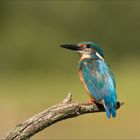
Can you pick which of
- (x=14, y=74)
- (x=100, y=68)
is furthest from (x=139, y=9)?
(x=100, y=68)

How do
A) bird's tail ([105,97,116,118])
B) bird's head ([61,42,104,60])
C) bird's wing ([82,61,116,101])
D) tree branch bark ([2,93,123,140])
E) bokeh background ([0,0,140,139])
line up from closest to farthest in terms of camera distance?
tree branch bark ([2,93,123,140]), bird's tail ([105,97,116,118]), bird's wing ([82,61,116,101]), bird's head ([61,42,104,60]), bokeh background ([0,0,140,139])

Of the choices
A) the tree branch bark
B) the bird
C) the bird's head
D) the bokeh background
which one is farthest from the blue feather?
the bokeh background

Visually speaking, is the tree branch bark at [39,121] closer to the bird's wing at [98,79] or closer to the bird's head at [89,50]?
the bird's wing at [98,79]

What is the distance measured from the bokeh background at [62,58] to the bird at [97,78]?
3662mm

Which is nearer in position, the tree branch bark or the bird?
the tree branch bark

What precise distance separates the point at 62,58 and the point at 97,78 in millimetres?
8899

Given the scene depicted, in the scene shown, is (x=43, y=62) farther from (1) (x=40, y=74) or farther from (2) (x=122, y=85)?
(2) (x=122, y=85)

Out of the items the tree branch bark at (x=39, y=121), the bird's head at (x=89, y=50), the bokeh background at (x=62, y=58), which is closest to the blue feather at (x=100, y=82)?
the bird's head at (x=89, y=50)

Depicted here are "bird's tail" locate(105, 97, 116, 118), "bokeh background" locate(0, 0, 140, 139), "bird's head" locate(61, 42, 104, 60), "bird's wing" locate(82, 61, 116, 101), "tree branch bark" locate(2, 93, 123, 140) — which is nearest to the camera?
"tree branch bark" locate(2, 93, 123, 140)

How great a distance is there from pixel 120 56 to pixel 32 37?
2.27 m

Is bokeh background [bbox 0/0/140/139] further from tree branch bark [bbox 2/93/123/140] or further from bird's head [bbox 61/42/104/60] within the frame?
tree branch bark [bbox 2/93/123/140]

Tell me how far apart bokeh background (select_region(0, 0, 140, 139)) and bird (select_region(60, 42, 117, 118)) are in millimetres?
3662

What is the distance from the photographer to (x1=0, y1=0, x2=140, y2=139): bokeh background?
39.2 feet

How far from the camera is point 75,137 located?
11.3 metres
